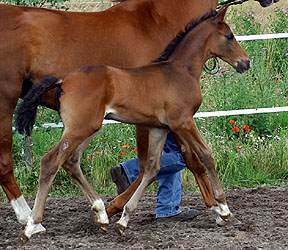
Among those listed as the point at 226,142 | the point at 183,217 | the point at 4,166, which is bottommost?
the point at 226,142

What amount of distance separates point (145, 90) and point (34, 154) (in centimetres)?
284

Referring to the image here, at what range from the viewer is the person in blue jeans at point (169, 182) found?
5.26 m

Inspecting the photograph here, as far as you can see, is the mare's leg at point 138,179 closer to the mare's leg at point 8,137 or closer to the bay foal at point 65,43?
the bay foal at point 65,43

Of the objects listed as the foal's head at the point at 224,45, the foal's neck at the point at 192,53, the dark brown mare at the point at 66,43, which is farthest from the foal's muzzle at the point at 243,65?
the dark brown mare at the point at 66,43

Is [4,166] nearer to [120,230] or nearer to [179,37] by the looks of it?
[120,230]

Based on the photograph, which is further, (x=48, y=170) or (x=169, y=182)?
(x=169, y=182)

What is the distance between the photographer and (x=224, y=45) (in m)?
5.03

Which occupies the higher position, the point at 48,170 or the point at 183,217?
the point at 48,170

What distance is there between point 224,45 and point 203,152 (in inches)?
36.2

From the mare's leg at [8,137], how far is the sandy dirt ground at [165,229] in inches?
7.8

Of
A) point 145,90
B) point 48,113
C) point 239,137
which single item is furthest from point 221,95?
point 145,90

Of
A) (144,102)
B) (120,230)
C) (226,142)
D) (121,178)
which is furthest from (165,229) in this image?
(226,142)

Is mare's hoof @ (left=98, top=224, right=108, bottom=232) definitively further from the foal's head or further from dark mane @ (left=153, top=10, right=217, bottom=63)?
the foal's head

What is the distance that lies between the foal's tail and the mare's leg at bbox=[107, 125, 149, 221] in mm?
1048
